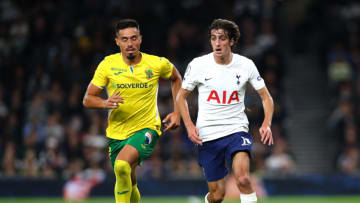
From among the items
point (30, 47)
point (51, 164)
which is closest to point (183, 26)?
point (30, 47)

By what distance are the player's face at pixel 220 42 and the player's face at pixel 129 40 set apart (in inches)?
37.9

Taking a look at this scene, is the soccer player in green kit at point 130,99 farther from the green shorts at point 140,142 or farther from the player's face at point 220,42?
the player's face at point 220,42

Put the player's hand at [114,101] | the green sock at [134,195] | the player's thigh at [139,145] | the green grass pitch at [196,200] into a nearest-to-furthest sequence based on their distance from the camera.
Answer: the player's hand at [114,101] → the player's thigh at [139,145] → the green sock at [134,195] → the green grass pitch at [196,200]

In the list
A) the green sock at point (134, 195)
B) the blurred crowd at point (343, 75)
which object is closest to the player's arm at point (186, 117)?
the green sock at point (134, 195)

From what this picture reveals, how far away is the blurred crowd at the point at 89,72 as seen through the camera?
16906mm

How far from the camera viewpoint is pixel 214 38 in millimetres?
8578

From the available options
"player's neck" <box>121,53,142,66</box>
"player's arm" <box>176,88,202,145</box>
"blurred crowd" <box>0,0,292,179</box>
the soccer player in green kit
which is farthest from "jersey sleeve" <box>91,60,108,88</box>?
"blurred crowd" <box>0,0,292,179</box>

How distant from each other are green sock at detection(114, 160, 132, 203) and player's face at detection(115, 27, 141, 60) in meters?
1.39

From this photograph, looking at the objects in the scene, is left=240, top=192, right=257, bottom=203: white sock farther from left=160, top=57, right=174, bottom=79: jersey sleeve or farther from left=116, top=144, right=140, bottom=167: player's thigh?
left=160, top=57, right=174, bottom=79: jersey sleeve

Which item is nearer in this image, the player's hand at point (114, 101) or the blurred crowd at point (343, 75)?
the player's hand at point (114, 101)

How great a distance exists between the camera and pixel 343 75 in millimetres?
18625

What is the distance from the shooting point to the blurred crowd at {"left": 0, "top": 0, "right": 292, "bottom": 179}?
16.9 metres

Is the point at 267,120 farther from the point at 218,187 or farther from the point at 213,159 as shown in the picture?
the point at 218,187

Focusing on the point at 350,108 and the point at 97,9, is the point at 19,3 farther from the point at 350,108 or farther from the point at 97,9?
the point at 350,108
